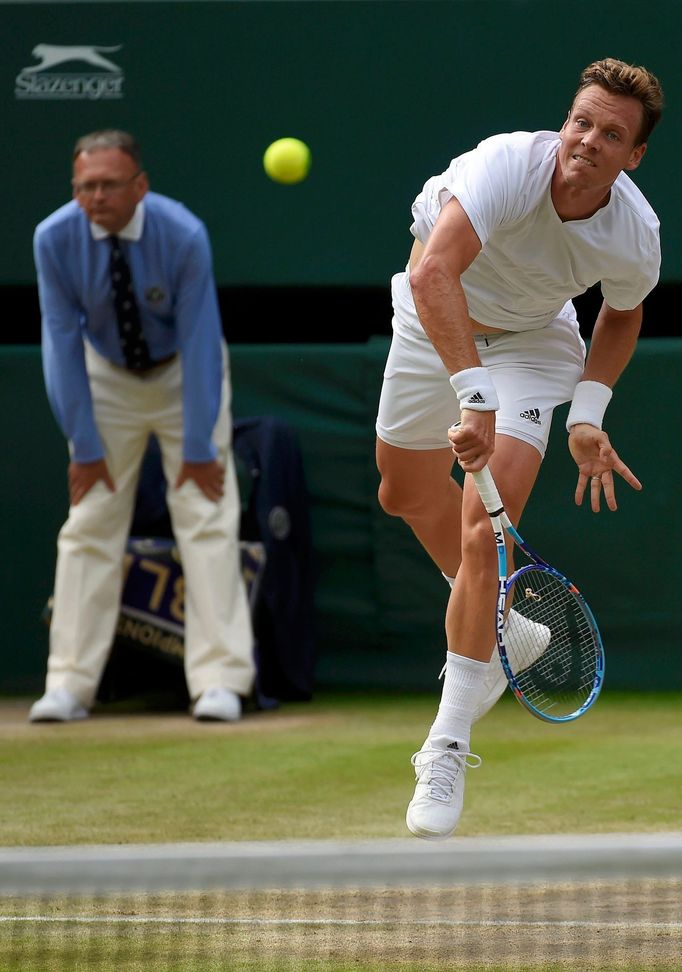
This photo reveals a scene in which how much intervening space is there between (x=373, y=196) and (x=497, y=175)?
4081mm

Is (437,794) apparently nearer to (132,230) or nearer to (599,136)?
(599,136)

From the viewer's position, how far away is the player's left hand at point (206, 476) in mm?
6660

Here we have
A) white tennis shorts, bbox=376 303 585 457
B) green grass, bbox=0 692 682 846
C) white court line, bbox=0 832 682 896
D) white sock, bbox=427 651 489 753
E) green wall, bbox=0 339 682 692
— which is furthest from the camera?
green wall, bbox=0 339 682 692

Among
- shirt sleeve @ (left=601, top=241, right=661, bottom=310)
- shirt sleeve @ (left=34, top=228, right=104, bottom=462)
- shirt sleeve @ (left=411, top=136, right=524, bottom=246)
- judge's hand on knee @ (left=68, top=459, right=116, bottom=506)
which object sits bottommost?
judge's hand on knee @ (left=68, top=459, right=116, bottom=506)

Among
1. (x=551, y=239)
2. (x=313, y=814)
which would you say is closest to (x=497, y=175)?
(x=551, y=239)

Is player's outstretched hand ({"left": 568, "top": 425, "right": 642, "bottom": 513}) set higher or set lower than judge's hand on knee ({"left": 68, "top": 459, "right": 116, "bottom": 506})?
higher

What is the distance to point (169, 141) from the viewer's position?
7.60 m

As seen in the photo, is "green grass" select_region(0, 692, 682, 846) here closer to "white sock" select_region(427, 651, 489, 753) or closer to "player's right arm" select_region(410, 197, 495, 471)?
"white sock" select_region(427, 651, 489, 753)

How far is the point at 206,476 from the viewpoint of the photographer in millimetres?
6680

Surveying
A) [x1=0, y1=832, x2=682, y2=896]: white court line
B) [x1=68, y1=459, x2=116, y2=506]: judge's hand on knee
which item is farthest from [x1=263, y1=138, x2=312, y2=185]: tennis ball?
[x1=0, y1=832, x2=682, y2=896]: white court line

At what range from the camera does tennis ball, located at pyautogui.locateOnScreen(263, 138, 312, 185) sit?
22.9ft

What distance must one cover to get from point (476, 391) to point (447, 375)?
591mm

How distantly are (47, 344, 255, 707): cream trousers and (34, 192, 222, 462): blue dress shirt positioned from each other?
0.79ft

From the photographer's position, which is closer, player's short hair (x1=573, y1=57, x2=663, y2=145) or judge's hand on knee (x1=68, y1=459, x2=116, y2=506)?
player's short hair (x1=573, y1=57, x2=663, y2=145)
